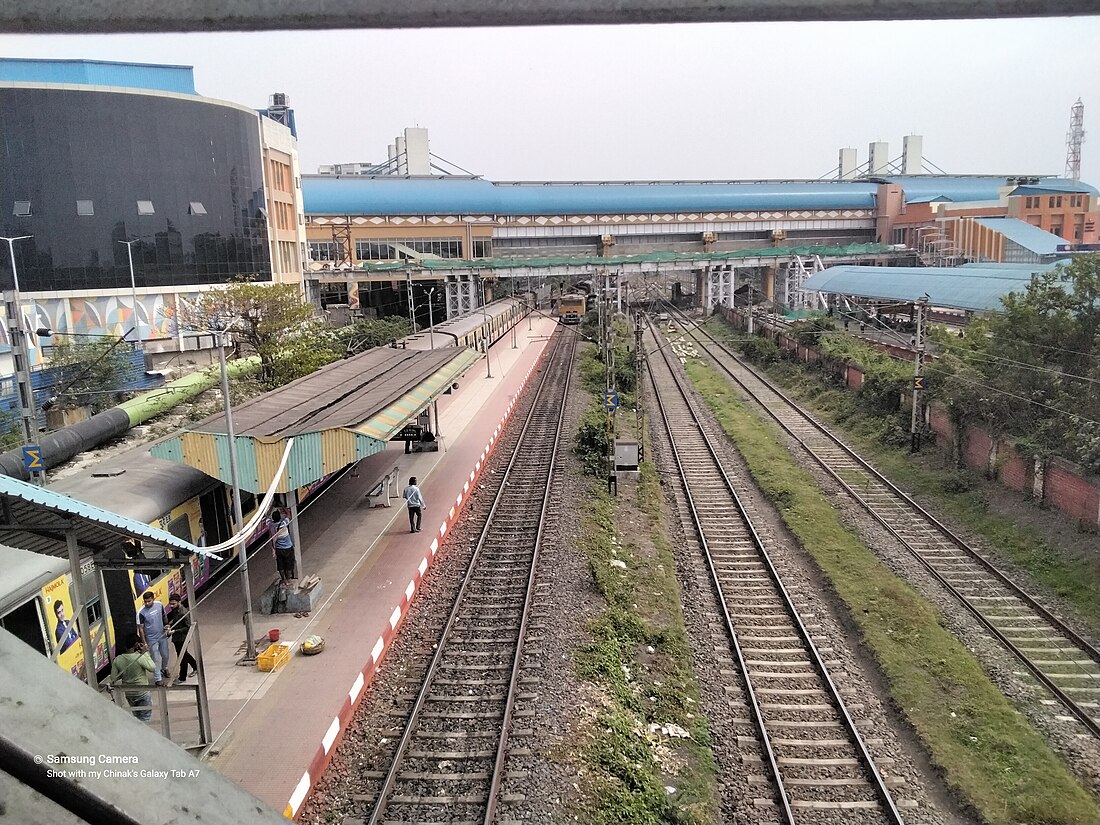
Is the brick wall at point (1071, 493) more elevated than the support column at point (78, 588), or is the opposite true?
the support column at point (78, 588)

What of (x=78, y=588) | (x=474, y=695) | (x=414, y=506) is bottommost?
(x=474, y=695)

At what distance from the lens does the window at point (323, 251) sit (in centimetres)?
5784

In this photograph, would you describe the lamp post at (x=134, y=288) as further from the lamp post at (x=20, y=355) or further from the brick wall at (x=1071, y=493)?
the brick wall at (x=1071, y=493)

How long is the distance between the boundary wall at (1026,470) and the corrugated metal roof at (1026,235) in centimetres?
2821

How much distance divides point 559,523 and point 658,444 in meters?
8.27

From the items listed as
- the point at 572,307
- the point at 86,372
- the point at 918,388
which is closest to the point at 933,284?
the point at 918,388

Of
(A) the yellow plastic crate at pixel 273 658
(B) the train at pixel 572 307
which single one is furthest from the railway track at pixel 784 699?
(B) the train at pixel 572 307

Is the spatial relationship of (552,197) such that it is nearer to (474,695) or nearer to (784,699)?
(784,699)

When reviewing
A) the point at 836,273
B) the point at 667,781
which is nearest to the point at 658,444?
the point at 667,781

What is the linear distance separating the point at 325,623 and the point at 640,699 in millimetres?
4093

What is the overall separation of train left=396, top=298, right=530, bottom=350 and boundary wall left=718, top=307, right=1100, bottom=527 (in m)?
13.2

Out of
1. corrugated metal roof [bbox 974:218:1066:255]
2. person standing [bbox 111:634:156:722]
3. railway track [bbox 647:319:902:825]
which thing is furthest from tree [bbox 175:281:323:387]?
corrugated metal roof [bbox 974:218:1066:255]

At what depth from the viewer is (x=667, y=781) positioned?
7.40 meters

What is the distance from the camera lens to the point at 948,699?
8.87m
